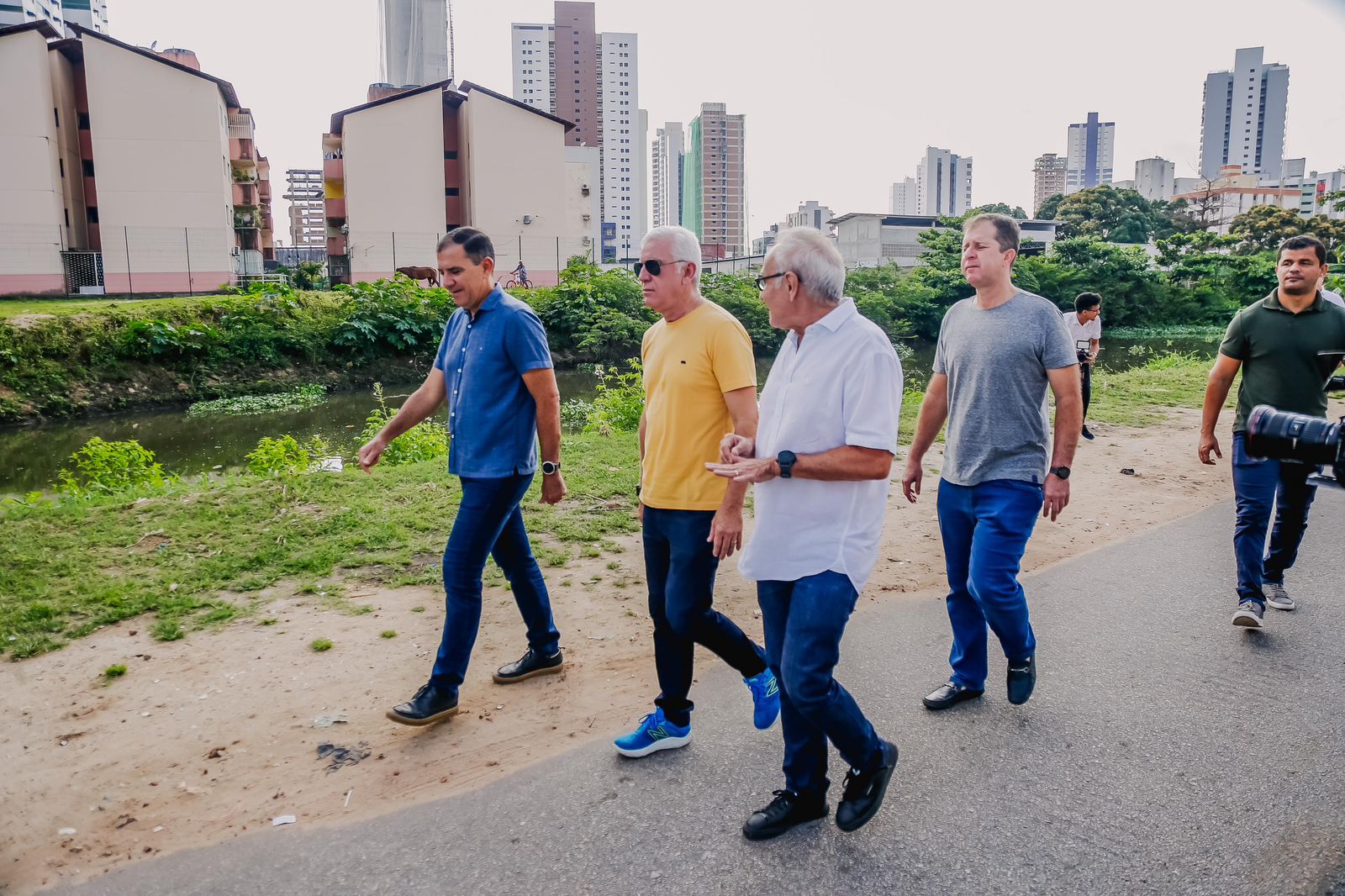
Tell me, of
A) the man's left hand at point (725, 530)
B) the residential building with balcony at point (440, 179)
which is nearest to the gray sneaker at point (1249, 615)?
the man's left hand at point (725, 530)

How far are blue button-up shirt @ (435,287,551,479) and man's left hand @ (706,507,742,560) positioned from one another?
1.19m

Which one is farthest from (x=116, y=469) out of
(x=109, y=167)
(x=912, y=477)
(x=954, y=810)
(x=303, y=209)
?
(x=303, y=209)

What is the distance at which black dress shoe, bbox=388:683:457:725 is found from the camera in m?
3.83

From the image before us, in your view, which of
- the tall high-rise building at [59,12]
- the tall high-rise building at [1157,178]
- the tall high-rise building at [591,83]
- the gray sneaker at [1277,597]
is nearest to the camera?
the gray sneaker at [1277,597]

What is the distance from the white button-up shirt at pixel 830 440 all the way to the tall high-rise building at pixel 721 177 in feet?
460

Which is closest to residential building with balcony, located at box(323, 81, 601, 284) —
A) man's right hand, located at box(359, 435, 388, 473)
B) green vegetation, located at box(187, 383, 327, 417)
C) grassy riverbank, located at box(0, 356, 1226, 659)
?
green vegetation, located at box(187, 383, 327, 417)

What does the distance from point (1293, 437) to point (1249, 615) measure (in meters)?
2.30

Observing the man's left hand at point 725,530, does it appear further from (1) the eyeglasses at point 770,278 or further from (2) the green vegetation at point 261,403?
(2) the green vegetation at point 261,403

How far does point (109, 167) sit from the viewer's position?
128 feet

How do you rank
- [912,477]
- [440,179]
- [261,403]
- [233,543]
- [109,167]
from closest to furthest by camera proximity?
[912,477]
[233,543]
[261,403]
[109,167]
[440,179]

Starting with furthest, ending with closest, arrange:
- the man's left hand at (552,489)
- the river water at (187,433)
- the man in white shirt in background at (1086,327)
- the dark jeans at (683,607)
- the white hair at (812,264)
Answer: the river water at (187,433) < the man in white shirt in background at (1086,327) < the man's left hand at (552,489) < the dark jeans at (683,607) < the white hair at (812,264)

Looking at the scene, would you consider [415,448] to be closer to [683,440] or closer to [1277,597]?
[683,440]

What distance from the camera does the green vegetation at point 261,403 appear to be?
65.9 feet

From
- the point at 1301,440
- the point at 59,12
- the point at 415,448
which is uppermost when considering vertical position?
the point at 59,12
